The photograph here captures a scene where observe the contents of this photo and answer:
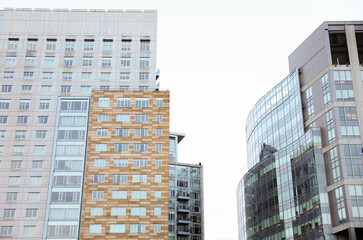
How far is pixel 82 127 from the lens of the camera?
112 metres

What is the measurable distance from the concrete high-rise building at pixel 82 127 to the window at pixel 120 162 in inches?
Result: 8.3

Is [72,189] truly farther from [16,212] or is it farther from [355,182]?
[355,182]

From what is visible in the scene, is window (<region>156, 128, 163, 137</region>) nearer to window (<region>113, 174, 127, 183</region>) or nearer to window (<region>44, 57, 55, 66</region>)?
window (<region>113, 174, 127, 183</region>)

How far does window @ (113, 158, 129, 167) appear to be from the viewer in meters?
107

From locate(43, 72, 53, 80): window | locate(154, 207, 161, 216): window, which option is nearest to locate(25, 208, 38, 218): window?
locate(154, 207, 161, 216): window

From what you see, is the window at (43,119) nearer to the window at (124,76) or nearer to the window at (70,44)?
the window at (70,44)

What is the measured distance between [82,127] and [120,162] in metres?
12.5

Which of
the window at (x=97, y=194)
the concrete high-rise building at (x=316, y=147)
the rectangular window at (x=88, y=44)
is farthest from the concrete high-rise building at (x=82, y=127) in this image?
the concrete high-rise building at (x=316, y=147)

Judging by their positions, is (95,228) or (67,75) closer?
(95,228)

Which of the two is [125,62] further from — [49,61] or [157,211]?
[157,211]

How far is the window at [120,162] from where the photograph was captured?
107 m

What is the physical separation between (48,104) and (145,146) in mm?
25255

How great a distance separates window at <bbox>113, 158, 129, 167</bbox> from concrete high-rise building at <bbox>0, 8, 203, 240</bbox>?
0.69ft

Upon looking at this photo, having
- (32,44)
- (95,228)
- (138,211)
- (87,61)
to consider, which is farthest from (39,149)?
(32,44)
